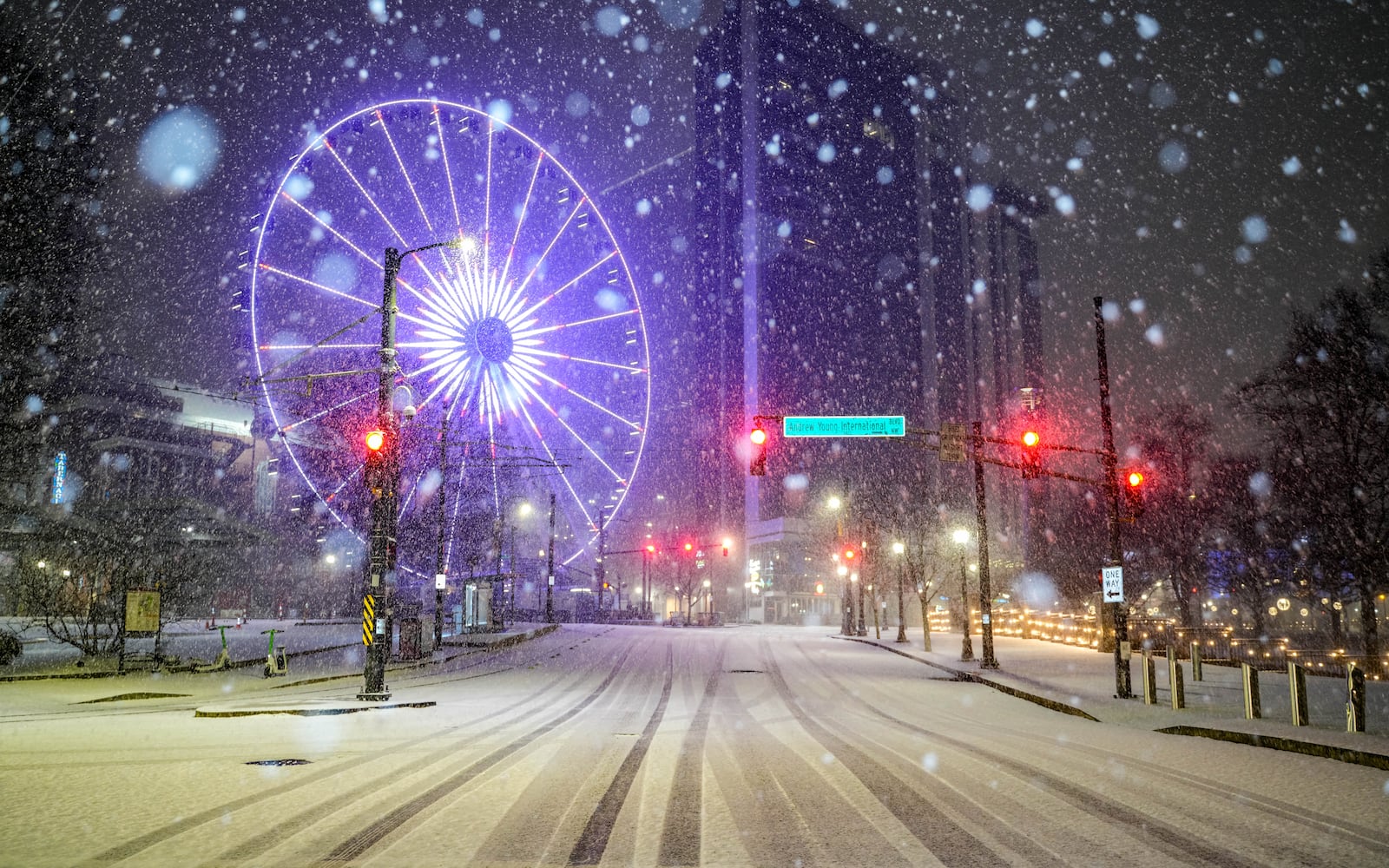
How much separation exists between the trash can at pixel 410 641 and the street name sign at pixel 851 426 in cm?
1475

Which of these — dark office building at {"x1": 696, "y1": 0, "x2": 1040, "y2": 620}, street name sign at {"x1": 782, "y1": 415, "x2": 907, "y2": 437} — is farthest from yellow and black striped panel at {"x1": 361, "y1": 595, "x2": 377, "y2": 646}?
dark office building at {"x1": 696, "y1": 0, "x2": 1040, "y2": 620}

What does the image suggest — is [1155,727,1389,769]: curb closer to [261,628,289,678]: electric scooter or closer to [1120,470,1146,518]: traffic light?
[1120,470,1146,518]: traffic light

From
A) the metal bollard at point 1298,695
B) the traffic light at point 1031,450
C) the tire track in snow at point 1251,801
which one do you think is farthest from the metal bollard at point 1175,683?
the traffic light at point 1031,450

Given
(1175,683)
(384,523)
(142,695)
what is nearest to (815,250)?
(384,523)

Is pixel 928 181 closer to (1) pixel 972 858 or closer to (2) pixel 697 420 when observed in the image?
(2) pixel 697 420

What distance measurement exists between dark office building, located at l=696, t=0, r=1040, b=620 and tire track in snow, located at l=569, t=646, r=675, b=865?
119m

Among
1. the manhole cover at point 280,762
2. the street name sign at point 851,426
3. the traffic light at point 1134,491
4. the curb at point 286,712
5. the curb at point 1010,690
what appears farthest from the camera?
the street name sign at point 851,426

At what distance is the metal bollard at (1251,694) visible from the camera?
47.4 feet

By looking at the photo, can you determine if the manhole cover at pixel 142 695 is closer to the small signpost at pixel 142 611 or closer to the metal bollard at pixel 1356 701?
the small signpost at pixel 142 611

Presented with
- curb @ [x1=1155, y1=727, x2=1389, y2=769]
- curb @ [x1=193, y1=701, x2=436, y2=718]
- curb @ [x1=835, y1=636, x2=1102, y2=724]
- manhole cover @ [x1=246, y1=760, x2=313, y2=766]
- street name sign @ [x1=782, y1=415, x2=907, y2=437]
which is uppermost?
street name sign @ [x1=782, y1=415, x2=907, y2=437]

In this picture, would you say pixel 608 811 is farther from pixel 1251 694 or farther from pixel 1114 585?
pixel 1114 585

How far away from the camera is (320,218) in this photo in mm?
35250

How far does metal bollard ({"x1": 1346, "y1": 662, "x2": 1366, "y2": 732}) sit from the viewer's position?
518 inches

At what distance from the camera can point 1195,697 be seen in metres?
18.9
